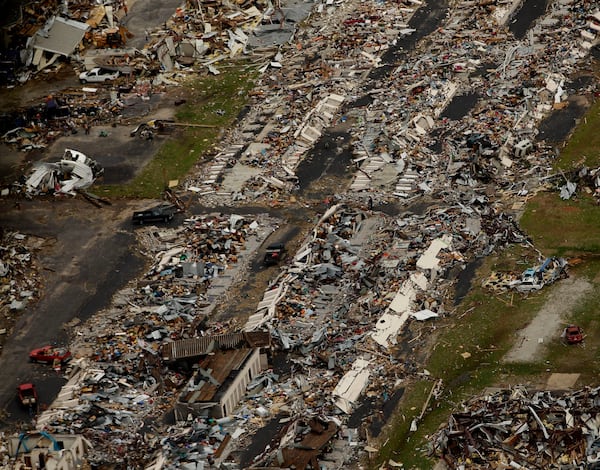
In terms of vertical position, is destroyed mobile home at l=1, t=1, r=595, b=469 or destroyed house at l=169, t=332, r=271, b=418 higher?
destroyed house at l=169, t=332, r=271, b=418

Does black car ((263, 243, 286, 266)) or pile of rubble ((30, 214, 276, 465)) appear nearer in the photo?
pile of rubble ((30, 214, 276, 465))

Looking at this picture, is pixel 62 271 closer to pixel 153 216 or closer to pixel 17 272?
pixel 17 272

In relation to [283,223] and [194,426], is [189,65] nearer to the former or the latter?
[283,223]

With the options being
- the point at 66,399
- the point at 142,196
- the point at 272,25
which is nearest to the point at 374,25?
the point at 272,25

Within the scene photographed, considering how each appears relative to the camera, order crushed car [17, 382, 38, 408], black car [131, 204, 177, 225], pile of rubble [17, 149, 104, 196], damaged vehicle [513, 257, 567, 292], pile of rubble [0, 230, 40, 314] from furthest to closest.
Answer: pile of rubble [17, 149, 104, 196] → black car [131, 204, 177, 225] → pile of rubble [0, 230, 40, 314] → damaged vehicle [513, 257, 567, 292] → crushed car [17, 382, 38, 408]

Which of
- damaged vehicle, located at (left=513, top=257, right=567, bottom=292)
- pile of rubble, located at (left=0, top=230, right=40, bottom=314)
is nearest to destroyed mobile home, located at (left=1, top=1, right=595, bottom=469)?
damaged vehicle, located at (left=513, top=257, right=567, bottom=292)

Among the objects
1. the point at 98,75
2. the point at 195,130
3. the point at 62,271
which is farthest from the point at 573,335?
the point at 98,75

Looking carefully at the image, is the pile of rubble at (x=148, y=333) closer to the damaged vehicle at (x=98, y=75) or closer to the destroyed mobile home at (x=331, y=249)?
the destroyed mobile home at (x=331, y=249)

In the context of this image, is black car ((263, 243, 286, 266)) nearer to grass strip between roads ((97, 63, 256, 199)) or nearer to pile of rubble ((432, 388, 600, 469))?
grass strip between roads ((97, 63, 256, 199))
